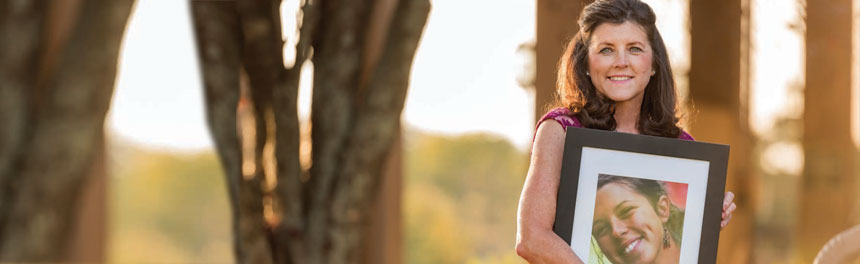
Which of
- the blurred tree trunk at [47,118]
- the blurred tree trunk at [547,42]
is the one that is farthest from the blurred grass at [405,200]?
the blurred tree trunk at [547,42]

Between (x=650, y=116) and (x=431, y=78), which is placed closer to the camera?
(x=650, y=116)

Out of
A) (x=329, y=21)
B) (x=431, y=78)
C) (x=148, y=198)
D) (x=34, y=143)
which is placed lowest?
(x=148, y=198)

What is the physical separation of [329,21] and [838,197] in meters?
2.83

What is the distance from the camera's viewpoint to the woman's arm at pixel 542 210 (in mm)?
1085

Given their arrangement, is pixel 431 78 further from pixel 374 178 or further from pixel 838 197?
pixel 838 197

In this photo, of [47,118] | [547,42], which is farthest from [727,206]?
[47,118]

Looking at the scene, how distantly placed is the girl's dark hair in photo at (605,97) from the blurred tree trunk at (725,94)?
9.91 ft

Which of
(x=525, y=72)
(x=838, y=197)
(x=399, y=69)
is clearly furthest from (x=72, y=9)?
(x=838, y=197)

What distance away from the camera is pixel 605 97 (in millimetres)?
1189

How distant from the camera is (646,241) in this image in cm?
111

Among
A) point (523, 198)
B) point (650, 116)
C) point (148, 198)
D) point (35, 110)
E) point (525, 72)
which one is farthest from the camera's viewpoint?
point (148, 198)

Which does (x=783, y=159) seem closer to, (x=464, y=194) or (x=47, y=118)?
(x=464, y=194)

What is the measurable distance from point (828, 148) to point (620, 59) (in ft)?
13.2

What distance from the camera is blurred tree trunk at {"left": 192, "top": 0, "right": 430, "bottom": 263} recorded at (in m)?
3.66
